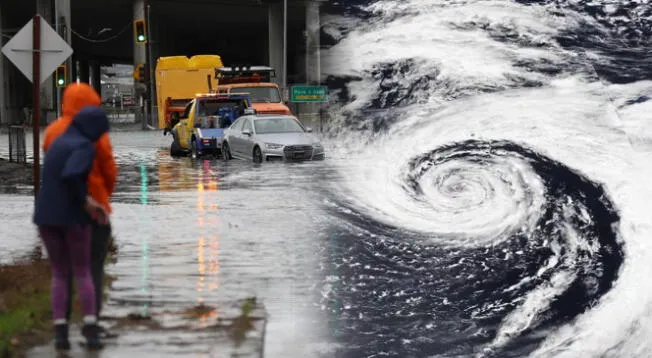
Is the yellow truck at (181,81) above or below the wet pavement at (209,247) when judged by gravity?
above

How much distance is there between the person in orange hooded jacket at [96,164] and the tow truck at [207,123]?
989 inches

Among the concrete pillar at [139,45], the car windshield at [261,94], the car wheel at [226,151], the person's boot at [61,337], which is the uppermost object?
the concrete pillar at [139,45]

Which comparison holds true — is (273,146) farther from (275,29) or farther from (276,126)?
(275,29)

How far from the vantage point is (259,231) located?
47.8ft

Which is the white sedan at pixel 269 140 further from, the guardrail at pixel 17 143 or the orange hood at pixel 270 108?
the guardrail at pixel 17 143

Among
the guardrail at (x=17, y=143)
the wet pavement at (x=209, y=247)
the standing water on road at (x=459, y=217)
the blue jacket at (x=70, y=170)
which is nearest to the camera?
the blue jacket at (x=70, y=170)

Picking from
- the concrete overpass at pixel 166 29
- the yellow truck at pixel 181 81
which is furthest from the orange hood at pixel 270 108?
the concrete overpass at pixel 166 29

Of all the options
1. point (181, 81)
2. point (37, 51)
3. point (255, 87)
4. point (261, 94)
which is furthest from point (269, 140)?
point (37, 51)

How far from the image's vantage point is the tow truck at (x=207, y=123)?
3216cm

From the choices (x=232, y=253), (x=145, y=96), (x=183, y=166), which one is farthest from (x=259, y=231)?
(x=145, y=96)

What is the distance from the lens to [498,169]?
9.41 m

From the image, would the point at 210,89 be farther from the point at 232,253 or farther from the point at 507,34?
the point at 507,34

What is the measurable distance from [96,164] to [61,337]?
1.02m

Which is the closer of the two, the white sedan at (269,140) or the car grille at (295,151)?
the car grille at (295,151)
